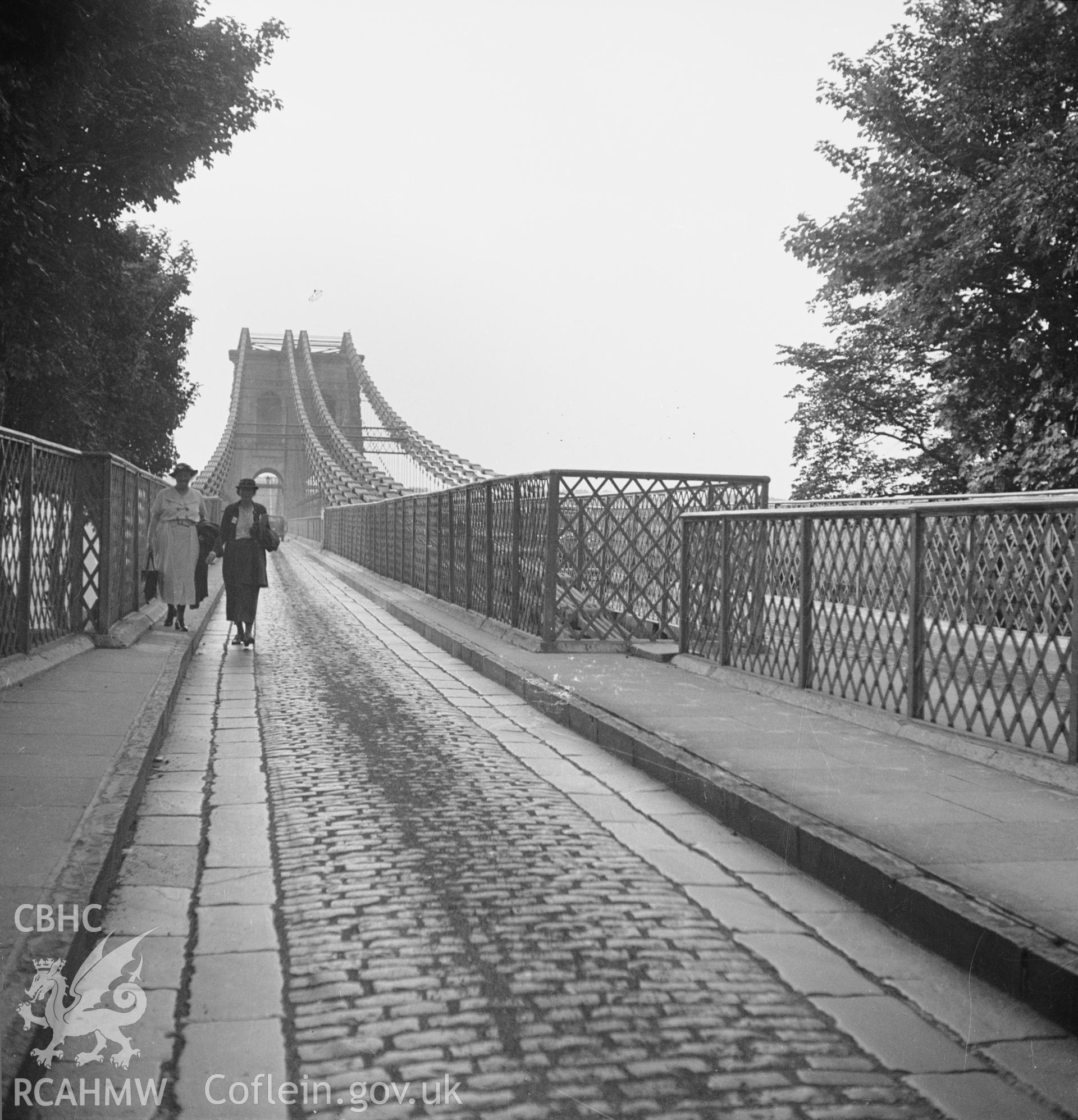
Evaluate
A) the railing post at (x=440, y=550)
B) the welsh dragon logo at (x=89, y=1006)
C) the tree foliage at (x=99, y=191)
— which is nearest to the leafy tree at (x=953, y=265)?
the railing post at (x=440, y=550)

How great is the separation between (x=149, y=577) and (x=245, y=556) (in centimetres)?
231

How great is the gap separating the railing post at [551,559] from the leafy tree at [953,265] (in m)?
11.4

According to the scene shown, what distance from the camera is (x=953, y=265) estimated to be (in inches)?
837

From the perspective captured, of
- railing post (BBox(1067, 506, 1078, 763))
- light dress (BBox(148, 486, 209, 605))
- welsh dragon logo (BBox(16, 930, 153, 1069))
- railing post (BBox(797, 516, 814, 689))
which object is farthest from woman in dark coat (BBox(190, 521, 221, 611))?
welsh dragon logo (BBox(16, 930, 153, 1069))

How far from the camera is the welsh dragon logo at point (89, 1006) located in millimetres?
2641

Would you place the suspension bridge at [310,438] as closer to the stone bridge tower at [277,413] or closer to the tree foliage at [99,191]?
the stone bridge tower at [277,413]

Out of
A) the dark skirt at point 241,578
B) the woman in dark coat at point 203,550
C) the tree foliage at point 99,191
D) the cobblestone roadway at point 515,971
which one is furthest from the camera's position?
the tree foliage at point 99,191

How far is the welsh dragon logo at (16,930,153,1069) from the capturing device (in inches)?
104

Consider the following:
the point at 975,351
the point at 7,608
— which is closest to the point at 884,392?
the point at 975,351

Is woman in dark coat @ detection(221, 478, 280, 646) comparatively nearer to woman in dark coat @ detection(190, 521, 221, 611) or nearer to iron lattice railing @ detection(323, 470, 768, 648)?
woman in dark coat @ detection(190, 521, 221, 611)

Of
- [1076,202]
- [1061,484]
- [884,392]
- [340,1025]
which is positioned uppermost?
[1076,202]

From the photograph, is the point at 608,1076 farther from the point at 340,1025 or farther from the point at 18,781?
the point at 18,781

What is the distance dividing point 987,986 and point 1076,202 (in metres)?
18.0

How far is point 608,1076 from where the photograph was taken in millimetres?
2564
